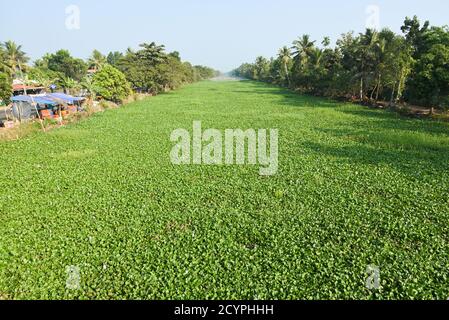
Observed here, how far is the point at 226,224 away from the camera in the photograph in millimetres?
9125

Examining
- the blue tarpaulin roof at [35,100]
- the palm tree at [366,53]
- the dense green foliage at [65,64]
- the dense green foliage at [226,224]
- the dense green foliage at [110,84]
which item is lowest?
the dense green foliage at [226,224]

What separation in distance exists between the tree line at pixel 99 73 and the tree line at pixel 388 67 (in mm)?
28638

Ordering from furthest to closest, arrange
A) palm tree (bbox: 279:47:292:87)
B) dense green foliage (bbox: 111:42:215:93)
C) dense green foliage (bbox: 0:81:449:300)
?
palm tree (bbox: 279:47:292:87) → dense green foliage (bbox: 111:42:215:93) → dense green foliage (bbox: 0:81:449:300)

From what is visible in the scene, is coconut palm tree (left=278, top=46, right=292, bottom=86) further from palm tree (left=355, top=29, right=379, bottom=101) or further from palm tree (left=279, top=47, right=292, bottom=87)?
palm tree (left=355, top=29, right=379, bottom=101)

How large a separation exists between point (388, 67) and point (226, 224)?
3244 centimetres

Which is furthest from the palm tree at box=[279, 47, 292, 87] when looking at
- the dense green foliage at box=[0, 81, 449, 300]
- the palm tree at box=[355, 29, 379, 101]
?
the dense green foliage at box=[0, 81, 449, 300]

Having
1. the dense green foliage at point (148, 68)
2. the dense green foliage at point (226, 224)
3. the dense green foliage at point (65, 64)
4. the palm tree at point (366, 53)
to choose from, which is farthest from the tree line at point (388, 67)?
the dense green foliage at point (65, 64)

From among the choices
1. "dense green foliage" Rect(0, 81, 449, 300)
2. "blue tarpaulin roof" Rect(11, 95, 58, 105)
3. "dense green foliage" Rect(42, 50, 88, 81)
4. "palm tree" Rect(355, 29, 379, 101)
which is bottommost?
"dense green foliage" Rect(0, 81, 449, 300)

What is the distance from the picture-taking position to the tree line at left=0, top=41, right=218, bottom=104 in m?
37.4

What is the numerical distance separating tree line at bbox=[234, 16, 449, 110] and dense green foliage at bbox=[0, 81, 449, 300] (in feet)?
40.4

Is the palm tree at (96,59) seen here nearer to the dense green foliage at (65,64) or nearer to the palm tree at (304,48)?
the dense green foliage at (65,64)

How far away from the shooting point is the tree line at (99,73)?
37.4m

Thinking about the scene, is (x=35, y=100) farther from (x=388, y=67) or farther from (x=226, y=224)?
Result: (x=388, y=67)

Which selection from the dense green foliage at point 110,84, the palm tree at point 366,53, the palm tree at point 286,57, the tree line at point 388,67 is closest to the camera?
the tree line at point 388,67
